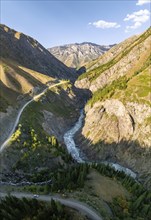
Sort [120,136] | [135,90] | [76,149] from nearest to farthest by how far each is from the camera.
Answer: [76,149]
[120,136]
[135,90]

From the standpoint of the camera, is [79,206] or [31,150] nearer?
[79,206]

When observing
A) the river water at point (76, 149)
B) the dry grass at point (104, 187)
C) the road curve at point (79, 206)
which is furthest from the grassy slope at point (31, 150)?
the road curve at point (79, 206)

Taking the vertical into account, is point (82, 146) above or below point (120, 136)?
below

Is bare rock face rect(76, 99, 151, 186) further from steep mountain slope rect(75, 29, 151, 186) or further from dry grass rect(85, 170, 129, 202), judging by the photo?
dry grass rect(85, 170, 129, 202)

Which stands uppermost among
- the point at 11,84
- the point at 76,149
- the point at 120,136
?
the point at 11,84

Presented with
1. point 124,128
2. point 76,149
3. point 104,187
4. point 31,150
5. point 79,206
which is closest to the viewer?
point 79,206

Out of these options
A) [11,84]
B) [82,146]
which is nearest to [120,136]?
[82,146]

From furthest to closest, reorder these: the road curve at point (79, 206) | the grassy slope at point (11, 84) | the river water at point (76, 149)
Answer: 1. the grassy slope at point (11, 84)
2. the river water at point (76, 149)
3. the road curve at point (79, 206)

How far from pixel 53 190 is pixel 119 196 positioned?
1746 cm

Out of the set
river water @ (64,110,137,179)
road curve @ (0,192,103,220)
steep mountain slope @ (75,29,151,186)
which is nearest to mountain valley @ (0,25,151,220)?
steep mountain slope @ (75,29,151,186)

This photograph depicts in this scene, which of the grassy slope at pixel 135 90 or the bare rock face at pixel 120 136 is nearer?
the bare rock face at pixel 120 136

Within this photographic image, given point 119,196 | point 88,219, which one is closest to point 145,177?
point 119,196

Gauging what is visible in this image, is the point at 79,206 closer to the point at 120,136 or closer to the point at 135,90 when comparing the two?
the point at 120,136

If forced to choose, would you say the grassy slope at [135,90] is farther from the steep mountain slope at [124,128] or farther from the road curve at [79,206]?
the road curve at [79,206]
